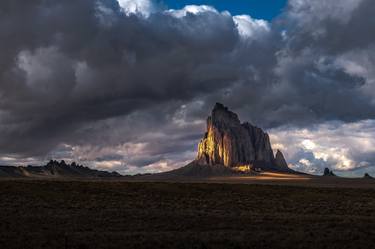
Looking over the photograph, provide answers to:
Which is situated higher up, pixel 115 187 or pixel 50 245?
pixel 115 187

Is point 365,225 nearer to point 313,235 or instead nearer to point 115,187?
point 313,235

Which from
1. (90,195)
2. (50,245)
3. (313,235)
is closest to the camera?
(50,245)

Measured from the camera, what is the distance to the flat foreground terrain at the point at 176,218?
27141 millimetres

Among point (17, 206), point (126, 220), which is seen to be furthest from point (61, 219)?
point (17, 206)

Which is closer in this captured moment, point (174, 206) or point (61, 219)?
point (61, 219)

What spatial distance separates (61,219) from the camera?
38344mm

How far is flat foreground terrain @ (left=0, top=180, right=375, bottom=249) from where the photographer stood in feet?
89.0

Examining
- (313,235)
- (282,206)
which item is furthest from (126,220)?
(282,206)

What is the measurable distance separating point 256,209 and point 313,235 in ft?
66.3

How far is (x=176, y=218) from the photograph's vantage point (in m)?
40.3

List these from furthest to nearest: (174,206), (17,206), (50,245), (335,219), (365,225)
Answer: (174,206) → (17,206) → (335,219) → (365,225) → (50,245)

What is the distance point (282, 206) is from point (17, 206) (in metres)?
28.8

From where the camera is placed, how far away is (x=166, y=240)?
2723 cm

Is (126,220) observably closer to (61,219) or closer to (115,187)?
(61,219)
